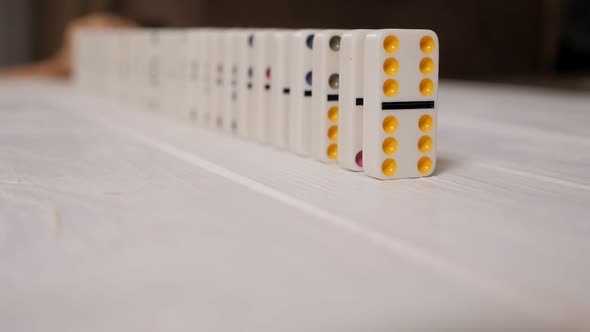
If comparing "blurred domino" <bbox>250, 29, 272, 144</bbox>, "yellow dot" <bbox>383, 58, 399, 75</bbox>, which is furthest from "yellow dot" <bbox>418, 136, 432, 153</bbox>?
"blurred domino" <bbox>250, 29, 272, 144</bbox>

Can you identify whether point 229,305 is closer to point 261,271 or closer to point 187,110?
point 261,271

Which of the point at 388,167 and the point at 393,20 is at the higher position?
the point at 393,20

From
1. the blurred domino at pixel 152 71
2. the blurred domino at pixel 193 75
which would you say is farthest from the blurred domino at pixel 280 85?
the blurred domino at pixel 152 71

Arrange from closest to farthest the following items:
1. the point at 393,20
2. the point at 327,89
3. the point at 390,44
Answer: the point at 390,44 → the point at 327,89 → the point at 393,20

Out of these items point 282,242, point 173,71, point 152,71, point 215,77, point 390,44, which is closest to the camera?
point 282,242

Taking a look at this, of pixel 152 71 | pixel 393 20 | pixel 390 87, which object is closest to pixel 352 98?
A: pixel 390 87

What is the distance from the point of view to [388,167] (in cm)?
95

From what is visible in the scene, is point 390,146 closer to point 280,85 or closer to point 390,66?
point 390,66

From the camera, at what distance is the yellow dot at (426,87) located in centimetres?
95

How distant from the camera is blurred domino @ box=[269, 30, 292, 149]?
1.15 meters

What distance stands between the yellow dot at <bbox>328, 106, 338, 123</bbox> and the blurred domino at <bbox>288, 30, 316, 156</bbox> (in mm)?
60

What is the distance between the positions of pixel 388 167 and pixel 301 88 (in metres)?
0.23

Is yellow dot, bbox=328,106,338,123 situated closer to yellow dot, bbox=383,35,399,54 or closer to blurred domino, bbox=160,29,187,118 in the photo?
yellow dot, bbox=383,35,399,54

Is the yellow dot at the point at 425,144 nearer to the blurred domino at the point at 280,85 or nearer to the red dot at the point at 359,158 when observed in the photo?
the red dot at the point at 359,158
